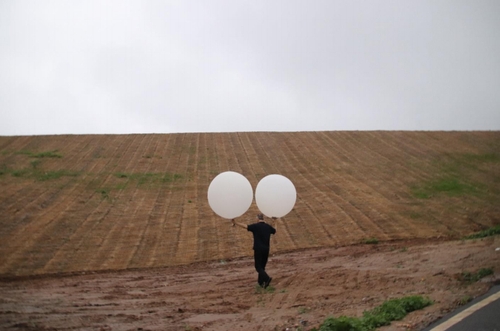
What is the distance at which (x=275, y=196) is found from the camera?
32.5 feet

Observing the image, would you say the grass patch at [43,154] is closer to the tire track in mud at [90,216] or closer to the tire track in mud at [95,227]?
the tire track in mud at [90,216]

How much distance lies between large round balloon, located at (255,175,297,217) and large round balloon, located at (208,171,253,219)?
0.49 m

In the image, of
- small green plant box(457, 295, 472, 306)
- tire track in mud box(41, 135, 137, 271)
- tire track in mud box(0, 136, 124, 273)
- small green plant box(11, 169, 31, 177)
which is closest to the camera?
small green plant box(457, 295, 472, 306)

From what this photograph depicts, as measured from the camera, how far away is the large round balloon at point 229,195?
31.0 feet

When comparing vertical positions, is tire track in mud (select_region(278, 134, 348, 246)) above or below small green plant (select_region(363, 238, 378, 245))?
above

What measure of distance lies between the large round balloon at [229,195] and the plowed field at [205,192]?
18.3 feet

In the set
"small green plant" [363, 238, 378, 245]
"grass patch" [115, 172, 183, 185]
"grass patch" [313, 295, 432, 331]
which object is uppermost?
"grass patch" [115, 172, 183, 185]

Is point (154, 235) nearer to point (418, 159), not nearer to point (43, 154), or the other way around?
point (43, 154)

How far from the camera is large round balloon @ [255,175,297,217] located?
32.6ft

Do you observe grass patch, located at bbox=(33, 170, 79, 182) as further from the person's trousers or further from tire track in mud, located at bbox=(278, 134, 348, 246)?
the person's trousers

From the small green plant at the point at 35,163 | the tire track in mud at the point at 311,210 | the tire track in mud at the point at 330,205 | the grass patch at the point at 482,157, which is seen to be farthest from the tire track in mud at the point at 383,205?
the small green plant at the point at 35,163

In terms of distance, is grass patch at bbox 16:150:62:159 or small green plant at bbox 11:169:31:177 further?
grass patch at bbox 16:150:62:159

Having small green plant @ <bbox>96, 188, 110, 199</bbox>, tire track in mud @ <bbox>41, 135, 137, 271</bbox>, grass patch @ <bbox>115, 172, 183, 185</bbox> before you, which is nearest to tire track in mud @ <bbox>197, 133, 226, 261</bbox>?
Answer: grass patch @ <bbox>115, 172, 183, 185</bbox>

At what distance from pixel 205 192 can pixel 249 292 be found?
38.3ft
